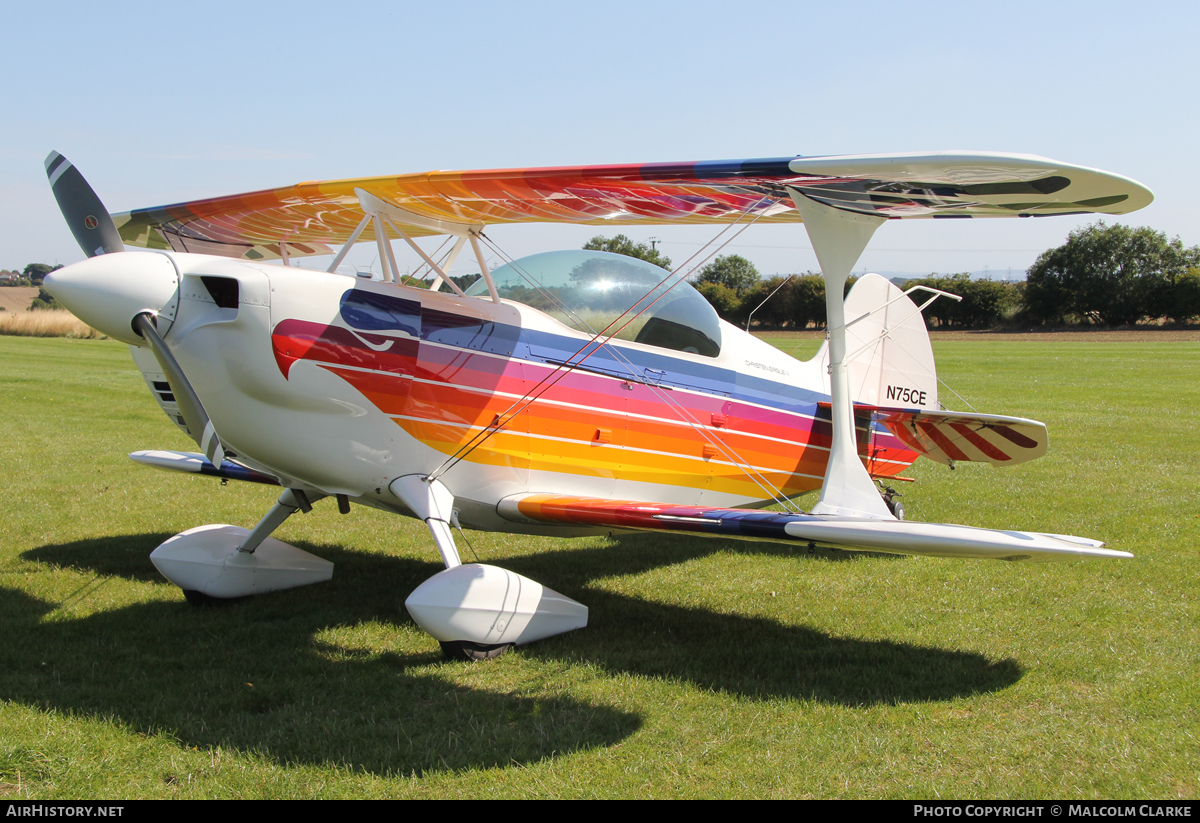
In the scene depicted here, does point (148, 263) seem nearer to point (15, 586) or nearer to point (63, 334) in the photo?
point (15, 586)

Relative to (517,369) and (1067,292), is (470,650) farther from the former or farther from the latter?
(1067,292)

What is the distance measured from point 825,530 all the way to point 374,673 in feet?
8.72

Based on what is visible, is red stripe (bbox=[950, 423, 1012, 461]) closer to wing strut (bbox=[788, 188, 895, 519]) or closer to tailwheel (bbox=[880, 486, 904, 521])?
tailwheel (bbox=[880, 486, 904, 521])

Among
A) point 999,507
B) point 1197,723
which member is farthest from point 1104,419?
point 1197,723

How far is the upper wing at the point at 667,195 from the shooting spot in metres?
3.85

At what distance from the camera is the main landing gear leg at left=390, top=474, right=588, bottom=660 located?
4.73m

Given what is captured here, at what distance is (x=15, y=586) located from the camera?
6.20m

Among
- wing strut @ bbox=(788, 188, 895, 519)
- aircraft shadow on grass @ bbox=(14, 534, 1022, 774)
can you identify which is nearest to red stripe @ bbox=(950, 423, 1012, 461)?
wing strut @ bbox=(788, 188, 895, 519)

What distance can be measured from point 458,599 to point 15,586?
12.6 feet

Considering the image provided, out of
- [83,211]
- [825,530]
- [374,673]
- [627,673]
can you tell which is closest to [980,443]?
[825,530]

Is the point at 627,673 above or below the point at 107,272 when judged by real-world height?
below

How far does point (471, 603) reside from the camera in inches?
188

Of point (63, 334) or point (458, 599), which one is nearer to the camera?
point (458, 599)

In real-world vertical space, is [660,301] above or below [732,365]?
above
